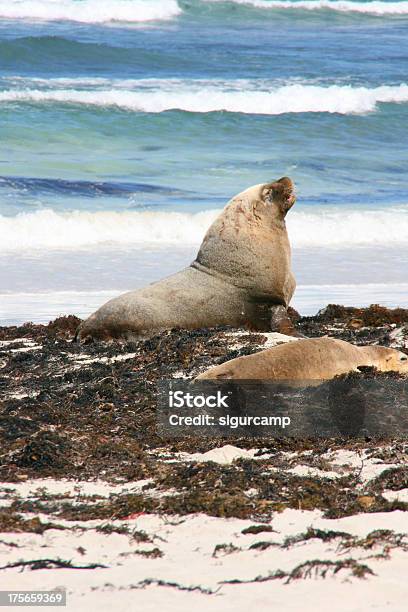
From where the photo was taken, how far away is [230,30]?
35719 millimetres

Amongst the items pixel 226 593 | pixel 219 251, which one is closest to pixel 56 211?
pixel 219 251

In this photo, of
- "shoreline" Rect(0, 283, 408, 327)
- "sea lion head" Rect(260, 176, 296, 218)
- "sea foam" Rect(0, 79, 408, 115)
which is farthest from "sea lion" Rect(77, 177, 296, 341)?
"sea foam" Rect(0, 79, 408, 115)

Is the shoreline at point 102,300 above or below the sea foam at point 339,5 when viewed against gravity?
below

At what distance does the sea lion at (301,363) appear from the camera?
5.63 metres

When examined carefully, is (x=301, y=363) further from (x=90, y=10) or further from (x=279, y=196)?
(x=90, y=10)

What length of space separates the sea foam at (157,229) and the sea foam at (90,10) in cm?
2117

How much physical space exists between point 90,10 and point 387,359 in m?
31.9

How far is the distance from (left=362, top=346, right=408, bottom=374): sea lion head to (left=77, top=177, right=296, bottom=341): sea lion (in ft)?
5.43

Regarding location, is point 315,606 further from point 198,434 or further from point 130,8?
point 130,8

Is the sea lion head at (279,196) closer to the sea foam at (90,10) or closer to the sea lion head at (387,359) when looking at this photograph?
the sea lion head at (387,359)

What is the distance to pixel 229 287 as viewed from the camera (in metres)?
8.65

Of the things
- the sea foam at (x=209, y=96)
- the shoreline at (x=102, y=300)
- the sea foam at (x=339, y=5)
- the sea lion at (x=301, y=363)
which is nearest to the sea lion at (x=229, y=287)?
the shoreline at (x=102, y=300)

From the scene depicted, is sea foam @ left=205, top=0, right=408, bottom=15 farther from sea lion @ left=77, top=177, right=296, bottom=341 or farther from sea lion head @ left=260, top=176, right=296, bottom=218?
sea lion @ left=77, top=177, right=296, bottom=341

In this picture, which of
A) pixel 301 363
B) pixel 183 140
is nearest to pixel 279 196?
pixel 301 363
